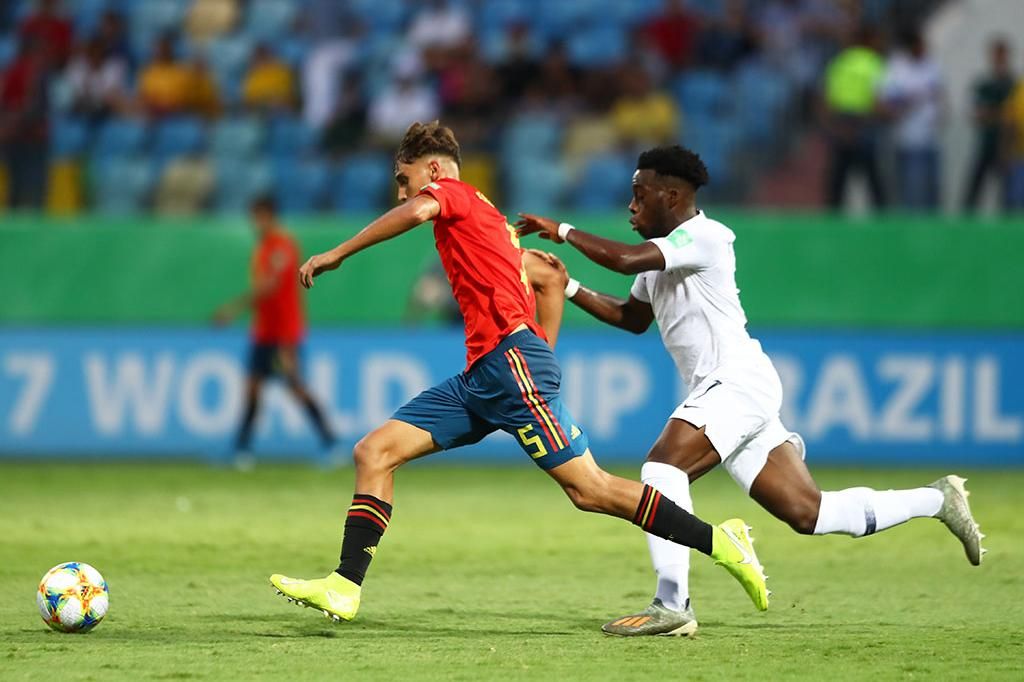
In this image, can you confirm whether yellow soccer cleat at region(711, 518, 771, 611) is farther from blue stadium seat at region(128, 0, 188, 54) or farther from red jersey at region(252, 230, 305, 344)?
blue stadium seat at region(128, 0, 188, 54)

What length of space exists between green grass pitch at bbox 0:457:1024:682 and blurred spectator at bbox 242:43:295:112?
5.98m

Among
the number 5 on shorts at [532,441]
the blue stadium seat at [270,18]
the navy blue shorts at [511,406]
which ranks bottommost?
the number 5 on shorts at [532,441]

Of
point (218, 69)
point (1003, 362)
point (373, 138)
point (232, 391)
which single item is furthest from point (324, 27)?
point (1003, 362)

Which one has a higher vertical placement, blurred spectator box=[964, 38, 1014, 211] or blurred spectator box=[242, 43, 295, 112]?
blurred spectator box=[242, 43, 295, 112]

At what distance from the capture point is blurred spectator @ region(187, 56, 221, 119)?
743 inches

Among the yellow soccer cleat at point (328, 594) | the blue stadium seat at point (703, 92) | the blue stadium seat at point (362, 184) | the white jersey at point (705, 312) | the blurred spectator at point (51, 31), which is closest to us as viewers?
the yellow soccer cleat at point (328, 594)

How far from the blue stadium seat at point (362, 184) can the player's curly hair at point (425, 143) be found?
959 cm

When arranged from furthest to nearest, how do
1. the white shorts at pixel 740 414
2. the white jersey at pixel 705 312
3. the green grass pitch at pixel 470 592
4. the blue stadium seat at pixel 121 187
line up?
1. the blue stadium seat at pixel 121 187
2. the white jersey at pixel 705 312
3. the white shorts at pixel 740 414
4. the green grass pitch at pixel 470 592

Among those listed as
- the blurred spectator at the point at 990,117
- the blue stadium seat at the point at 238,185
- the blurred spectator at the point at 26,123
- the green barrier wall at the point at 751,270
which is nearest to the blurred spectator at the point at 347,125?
the blue stadium seat at the point at 238,185

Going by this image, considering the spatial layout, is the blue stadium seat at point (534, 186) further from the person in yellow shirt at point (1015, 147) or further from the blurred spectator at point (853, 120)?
the person in yellow shirt at point (1015, 147)

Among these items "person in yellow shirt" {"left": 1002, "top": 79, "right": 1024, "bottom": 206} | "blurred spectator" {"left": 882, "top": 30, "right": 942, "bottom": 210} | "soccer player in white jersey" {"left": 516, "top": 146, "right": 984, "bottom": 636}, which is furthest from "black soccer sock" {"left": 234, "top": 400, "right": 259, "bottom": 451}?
"soccer player in white jersey" {"left": 516, "top": 146, "right": 984, "bottom": 636}

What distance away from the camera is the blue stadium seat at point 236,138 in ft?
59.7

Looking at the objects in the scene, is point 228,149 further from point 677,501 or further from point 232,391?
point 677,501

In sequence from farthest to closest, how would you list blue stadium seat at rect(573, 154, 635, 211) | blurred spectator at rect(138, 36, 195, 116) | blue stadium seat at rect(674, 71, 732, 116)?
1. blurred spectator at rect(138, 36, 195, 116)
2. blue stadium seat at rect(674, 71, 732, 116)
3. blue stadium seat at rect(573, 154, 635, 211)
